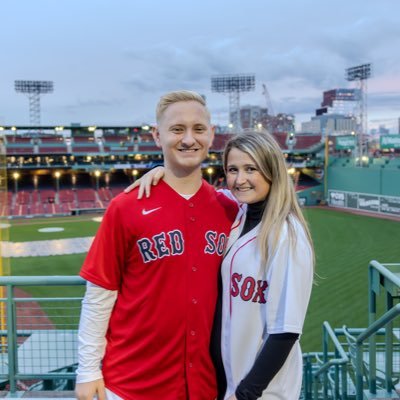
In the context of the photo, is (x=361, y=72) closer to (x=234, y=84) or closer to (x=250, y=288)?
(x=234, y=84)

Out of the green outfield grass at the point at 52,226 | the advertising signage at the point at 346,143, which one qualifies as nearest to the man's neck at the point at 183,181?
the green outfield grass at the point at 52,226

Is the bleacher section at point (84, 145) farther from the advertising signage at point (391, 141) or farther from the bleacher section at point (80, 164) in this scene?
the advertising signage at point (391, 141)

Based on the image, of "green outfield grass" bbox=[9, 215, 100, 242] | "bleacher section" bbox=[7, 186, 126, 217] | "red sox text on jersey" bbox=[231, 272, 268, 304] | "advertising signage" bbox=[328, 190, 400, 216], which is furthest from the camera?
"bleacher section" bbox=[7, 186, 126, 217]

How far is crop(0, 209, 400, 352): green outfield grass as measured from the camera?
1049 centimetres

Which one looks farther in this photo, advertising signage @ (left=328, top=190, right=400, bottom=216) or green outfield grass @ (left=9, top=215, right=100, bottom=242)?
advertising signage @ (left=328, top=190, right=400, bottom=216)

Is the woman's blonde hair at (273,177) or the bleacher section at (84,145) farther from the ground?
the bleacher section at (84,145)

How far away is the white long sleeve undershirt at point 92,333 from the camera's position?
1.92 metres

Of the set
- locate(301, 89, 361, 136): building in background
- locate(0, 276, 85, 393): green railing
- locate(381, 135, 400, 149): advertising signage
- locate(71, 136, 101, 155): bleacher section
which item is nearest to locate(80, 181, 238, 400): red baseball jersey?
locate(0, 276, 85, 393): green railing

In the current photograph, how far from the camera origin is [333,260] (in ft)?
52.8

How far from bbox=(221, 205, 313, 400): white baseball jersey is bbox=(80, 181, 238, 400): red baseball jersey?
12 centimetres

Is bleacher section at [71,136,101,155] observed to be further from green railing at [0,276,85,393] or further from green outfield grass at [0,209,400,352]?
green railing at [0,276,85,393]

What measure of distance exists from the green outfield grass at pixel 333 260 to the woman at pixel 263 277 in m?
1.94

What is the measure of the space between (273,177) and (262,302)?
1.97 feet

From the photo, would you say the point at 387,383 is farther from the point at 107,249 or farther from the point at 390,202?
the point at 390,202
